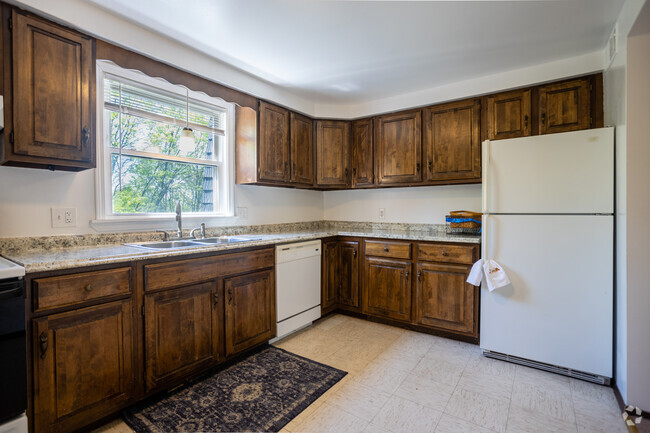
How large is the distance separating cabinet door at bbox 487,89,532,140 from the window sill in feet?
8.38

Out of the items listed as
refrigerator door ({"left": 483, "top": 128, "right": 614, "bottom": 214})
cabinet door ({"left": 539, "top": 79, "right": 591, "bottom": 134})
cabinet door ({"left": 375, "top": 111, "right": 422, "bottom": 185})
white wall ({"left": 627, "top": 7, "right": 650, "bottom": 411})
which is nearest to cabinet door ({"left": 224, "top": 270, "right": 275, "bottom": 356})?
cabinet door ({"left": 375, "top": 111, "right": 422, "bottom": 185})

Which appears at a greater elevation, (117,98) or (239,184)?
(117,98)

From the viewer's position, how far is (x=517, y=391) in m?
2.02

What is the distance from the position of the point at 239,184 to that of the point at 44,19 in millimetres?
1705

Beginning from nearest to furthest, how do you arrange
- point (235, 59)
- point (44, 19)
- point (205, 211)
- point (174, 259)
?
point (44, 19) → point (174, 259) → point (235, 59) → point (205, 211)

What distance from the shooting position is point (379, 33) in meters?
2.22

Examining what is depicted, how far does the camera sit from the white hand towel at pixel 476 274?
Result: 8.05 ft

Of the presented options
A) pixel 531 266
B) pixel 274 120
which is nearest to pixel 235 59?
pixel 274 120

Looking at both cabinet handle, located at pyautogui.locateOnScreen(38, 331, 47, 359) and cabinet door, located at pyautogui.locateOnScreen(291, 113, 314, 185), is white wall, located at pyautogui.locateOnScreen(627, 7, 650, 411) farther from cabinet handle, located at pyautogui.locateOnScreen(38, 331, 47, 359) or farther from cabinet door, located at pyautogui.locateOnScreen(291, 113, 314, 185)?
cabinet handle, located at pyautogui.locateOnScreen(38, 331, 47, 359)

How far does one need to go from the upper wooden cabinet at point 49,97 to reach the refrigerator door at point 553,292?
9.17 feet

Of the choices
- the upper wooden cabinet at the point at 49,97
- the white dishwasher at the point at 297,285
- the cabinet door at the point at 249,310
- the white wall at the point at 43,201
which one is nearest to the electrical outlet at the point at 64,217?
the white wall at the point at 43,201

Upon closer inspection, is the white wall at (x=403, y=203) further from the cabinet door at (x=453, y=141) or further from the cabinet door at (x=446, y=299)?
the cabinet door at (x=446, y=299)

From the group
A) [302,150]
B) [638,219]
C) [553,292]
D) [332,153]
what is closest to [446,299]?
[553,292]

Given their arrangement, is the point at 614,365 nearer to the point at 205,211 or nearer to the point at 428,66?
the point at 428,66
